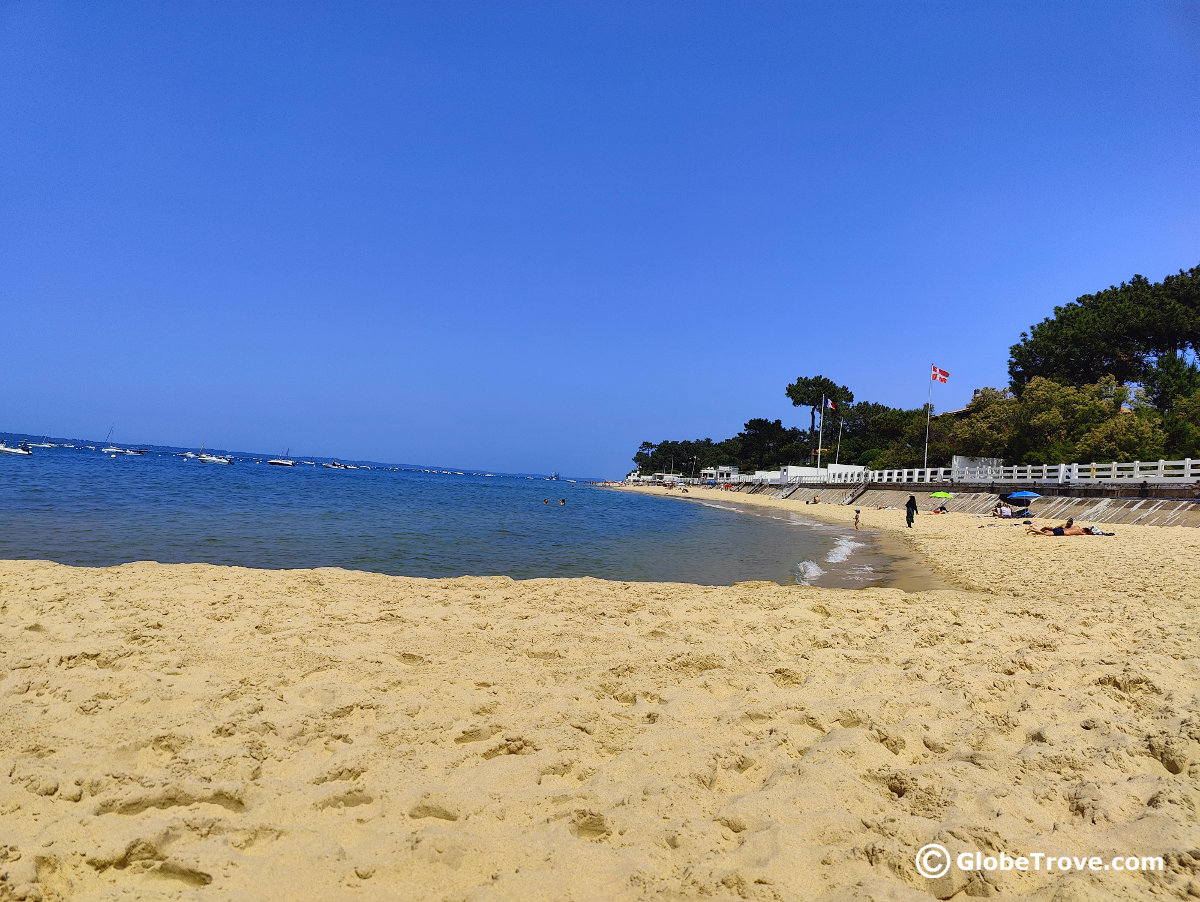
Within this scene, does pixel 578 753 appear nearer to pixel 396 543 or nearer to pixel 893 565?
pixel 396 543

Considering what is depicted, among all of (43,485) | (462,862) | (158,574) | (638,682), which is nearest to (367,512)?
(43,485)

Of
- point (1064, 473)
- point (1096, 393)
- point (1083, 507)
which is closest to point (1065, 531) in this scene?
point (1083, 507)

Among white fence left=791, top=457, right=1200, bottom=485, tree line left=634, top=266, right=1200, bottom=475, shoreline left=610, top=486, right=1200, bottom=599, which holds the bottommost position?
shoreline left=610, top=486, right=1200, bottom=599

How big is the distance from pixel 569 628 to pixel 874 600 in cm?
459

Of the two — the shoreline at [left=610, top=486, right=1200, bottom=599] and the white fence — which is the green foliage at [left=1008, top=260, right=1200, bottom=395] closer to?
the white fence

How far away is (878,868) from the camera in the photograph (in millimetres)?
2504

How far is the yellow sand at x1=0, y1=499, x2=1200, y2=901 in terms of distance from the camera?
2518 mm

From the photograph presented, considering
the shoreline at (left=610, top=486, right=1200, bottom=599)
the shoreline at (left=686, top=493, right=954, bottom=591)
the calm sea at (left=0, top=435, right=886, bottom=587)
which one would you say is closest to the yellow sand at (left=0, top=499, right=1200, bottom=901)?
the shoreline at (left=610, top=486, right=1200, bottom=599)

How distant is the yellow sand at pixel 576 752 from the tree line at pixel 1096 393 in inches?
1547

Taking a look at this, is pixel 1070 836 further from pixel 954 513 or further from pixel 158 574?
pixel 954 513

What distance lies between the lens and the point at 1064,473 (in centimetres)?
3256

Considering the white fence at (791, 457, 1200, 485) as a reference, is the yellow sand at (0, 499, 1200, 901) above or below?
below

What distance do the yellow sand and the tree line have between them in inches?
1547

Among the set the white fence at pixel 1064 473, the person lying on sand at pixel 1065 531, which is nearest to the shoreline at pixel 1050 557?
the person lying on sand at pixel 1065 531
